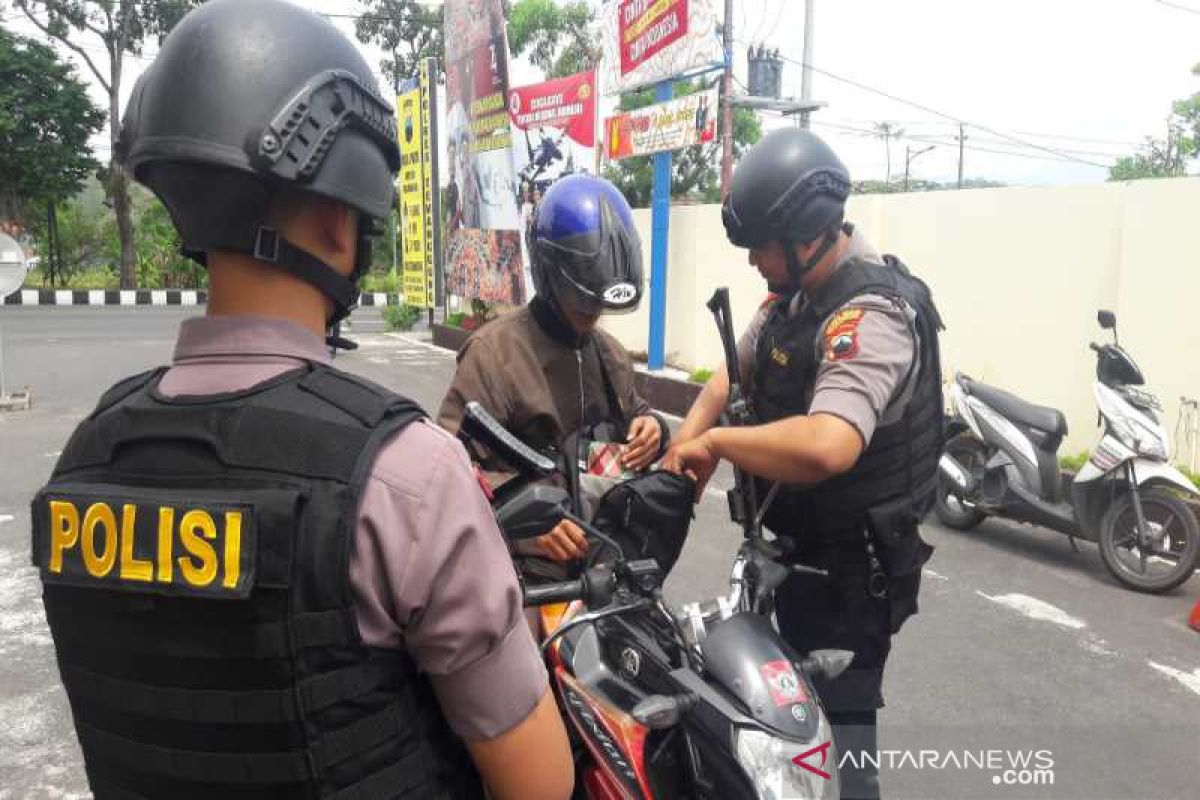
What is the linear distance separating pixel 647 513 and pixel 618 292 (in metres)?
0.53

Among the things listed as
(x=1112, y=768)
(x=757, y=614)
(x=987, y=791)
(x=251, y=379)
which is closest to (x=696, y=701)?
(x=757, y=614)

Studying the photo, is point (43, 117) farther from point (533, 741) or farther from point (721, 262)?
point (533, 741)

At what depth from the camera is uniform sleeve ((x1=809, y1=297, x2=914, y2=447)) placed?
1.90 metres

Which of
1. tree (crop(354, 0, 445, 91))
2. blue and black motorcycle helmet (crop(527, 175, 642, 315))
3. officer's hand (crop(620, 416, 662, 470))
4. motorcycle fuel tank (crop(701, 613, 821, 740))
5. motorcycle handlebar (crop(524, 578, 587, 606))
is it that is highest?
tree (crop(354, 0, 445, 91))

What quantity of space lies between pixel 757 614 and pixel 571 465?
489 millimetres

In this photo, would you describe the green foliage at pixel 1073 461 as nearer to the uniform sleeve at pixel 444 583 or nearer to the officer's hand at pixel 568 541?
the officer's hand at pixel 568 541

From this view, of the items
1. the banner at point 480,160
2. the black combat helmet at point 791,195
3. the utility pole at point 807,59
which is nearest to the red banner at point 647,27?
the banner at point 480,160

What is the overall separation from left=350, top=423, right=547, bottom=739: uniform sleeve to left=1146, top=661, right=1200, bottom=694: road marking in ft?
11.6

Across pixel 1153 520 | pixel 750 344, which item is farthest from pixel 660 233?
pixel 750 344

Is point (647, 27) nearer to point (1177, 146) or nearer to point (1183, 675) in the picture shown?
point (1183, 675)

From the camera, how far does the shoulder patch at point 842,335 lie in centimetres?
196

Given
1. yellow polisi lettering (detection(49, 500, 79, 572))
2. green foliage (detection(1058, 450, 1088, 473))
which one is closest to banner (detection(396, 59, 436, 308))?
green foliage (detection(1058, 450, 1088, 473))

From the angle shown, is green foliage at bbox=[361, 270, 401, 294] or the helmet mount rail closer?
the helmet mount rail

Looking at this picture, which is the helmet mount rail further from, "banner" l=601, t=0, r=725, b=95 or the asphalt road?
"banner" l=601, t=0, r=725, b=95
